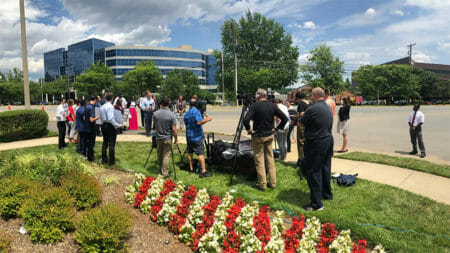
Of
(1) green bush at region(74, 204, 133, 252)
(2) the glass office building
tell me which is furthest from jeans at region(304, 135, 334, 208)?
(2) the glass office building

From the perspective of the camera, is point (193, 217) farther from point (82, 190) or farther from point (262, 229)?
point (82, 190)

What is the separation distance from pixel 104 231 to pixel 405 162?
7.50m

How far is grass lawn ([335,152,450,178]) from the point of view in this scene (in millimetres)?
6625

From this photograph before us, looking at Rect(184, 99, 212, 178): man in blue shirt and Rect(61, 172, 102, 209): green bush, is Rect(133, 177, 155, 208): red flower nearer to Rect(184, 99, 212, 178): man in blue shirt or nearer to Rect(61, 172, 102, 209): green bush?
Rect(61, 172, 102, 209): green bush

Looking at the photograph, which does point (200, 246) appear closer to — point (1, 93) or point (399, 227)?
point (399, 227)

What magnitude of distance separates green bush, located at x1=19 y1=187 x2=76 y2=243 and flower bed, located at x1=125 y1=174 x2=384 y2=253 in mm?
1168

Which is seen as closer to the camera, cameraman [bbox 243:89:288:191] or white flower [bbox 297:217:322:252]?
white flower [bbox 297:217:322:252]

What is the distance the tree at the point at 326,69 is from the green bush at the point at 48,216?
64536mm

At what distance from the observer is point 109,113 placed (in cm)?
679

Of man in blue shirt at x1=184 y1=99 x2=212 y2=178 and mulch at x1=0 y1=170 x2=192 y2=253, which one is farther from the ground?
man in blue shirt at x1=184 y1=99 x2=212 y2=178

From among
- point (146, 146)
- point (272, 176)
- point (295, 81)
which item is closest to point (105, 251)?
point (272, 176)

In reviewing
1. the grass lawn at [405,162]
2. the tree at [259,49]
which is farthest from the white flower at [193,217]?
the tree at [259,49]

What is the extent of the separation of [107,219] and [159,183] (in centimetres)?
156

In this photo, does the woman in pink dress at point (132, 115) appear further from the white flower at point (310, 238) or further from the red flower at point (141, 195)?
the white flower at point (310, 238)
